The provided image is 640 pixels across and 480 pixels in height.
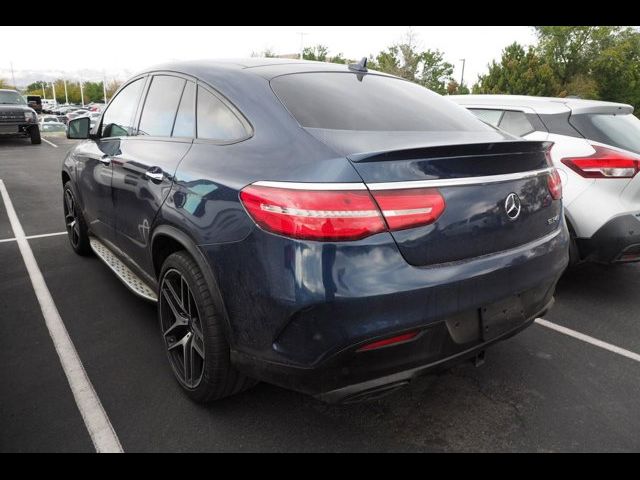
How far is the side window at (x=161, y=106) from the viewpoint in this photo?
2.80 meters

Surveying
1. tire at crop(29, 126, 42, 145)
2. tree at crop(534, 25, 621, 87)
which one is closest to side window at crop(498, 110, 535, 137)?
tire at crop(29, 126, 42, 145)

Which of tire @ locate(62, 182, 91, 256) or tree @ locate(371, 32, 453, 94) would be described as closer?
tire @ locate(62, 182, 91, 256)

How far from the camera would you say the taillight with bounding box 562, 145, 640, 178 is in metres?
3.59

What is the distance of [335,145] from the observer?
188 cm

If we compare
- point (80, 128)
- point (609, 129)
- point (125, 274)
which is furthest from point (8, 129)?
point (609, 129)

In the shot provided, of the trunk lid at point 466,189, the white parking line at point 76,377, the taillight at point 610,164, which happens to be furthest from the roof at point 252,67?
the taillight at point 610,164

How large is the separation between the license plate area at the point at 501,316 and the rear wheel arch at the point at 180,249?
1065 mm

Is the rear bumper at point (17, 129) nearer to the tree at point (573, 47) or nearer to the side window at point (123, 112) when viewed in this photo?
the side window at point (123, 112)

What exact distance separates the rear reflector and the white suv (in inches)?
90.3

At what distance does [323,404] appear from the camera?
8.23 ft

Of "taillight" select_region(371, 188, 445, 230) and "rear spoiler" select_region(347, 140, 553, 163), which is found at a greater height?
"rear spoiler" select_region(347, 140, 553, 163)

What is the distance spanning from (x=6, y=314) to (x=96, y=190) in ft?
3.57

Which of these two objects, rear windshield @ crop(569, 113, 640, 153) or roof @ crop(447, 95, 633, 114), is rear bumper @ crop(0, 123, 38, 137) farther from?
rear windshield @ crop(569, 113, 640, 153)
